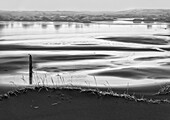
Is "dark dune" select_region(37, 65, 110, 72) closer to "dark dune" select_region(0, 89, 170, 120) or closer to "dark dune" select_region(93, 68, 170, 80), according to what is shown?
"dark dune" select_region(93, 68, 170, 80)

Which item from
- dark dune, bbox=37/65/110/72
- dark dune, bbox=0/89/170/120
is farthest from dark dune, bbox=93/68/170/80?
dark dune, bbox=0/89/170/120

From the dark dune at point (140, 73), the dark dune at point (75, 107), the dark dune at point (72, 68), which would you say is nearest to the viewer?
the dark dune at point (75, 107)

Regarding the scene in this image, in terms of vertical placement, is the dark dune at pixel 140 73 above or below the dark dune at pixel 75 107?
below

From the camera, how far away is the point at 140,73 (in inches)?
695

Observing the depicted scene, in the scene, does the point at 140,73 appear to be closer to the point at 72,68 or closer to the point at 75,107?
the point at 72,68

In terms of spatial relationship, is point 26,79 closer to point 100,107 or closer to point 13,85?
point 13,85

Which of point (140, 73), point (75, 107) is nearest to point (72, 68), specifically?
point (140, 73)

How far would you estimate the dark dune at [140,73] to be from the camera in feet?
55.2

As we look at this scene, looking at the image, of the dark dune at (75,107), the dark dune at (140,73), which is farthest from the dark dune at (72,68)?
the dark dune at (75,107)

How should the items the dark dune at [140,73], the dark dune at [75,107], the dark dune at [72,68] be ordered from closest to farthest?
1. the dark dune at [75,107]
2. the dark dune at [140,73]
3. the dark dune at [72,68]

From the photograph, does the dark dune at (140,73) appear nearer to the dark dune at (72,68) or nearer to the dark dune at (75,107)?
the dark dune at (72,68)

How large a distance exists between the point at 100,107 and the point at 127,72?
7381 millimetres

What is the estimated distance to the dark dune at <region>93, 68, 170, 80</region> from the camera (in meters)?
16.8

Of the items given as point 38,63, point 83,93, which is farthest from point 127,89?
point 38,63
